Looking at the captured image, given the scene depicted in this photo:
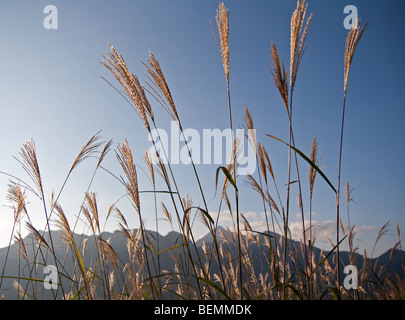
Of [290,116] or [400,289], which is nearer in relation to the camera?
[290,116]

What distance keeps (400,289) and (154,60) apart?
2325 mm

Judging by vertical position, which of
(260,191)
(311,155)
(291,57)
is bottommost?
(260,191)

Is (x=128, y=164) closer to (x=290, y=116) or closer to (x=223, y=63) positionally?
(x=223, y=63)

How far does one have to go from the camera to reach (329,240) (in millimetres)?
4191

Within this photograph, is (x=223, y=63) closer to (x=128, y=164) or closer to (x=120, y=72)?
(x=120, y=72)
